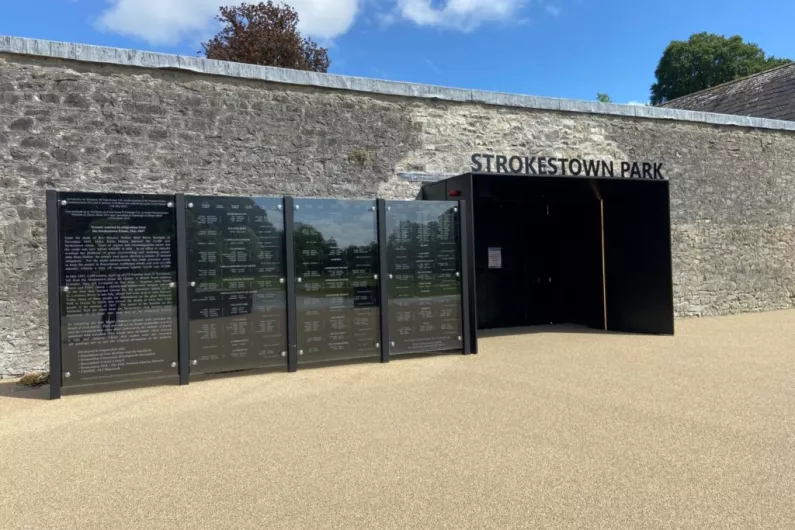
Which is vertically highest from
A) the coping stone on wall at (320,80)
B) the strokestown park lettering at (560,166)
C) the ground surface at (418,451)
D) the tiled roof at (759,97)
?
the tiled roof at (759,97)

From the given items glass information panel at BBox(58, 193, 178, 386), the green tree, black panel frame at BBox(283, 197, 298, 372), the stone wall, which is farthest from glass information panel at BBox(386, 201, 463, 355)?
the green tree

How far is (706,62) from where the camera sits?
122 ft

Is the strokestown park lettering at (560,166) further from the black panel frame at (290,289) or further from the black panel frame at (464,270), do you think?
the black panel frame at (290,289)

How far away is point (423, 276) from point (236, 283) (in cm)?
235

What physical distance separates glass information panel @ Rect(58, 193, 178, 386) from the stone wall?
2048mm

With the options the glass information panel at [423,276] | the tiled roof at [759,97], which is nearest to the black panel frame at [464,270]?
the glass information panel at [423,276]

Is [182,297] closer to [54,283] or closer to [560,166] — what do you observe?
[54,283]

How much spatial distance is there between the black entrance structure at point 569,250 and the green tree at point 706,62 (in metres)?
32.6

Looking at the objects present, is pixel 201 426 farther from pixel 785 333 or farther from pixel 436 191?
pixel 785 333

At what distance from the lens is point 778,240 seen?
1295 cm

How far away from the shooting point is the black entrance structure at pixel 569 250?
8.98 m

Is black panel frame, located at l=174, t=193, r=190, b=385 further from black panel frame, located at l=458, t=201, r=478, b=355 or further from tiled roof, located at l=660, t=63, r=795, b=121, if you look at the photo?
tiled roof, located at l=660, t=63, r=795, b=121

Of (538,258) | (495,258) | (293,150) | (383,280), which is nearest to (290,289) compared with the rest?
(383,280)

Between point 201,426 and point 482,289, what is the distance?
265 inches
